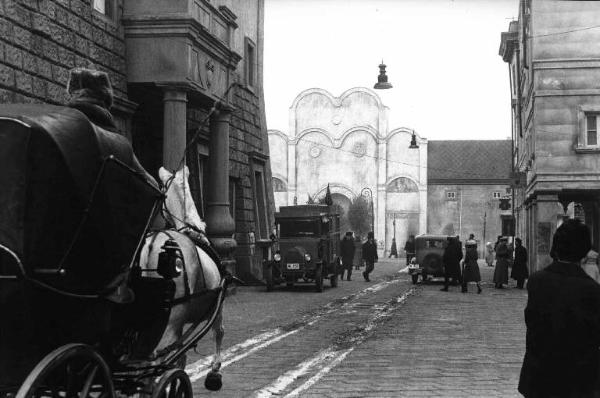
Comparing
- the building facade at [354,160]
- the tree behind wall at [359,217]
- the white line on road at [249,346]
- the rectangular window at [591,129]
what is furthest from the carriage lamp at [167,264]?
the building facade at [354,160]

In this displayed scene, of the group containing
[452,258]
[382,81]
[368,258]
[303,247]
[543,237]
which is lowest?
[368,258]

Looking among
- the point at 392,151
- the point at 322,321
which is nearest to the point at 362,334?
the point at 322,321

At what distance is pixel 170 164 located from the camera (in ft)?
56.0

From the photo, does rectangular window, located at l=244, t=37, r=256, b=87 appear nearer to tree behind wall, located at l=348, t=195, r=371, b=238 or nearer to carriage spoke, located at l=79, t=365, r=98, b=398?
carriage spoke, located at l=79, t=365, r=98, b=398

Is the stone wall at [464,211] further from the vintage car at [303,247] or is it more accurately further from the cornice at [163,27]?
the cornice at [163,27]

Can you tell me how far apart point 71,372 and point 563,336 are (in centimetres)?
260

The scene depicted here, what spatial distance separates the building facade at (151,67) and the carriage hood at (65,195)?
18.9 ft

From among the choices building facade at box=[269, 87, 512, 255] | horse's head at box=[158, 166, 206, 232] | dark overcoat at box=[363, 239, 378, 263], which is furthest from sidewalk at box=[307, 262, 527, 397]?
building facade at box=[269, 87, 512, 255]

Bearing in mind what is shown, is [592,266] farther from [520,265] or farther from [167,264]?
[520,265]

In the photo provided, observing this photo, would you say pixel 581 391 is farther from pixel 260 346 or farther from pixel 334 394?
pixel 260 346

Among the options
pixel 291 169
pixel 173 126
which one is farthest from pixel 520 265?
pixel 291 169

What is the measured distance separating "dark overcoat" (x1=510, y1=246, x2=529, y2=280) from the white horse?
A: 875 inches

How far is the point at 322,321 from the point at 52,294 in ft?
36.6

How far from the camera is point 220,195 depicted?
19906 millimetres
